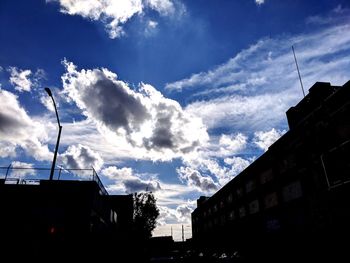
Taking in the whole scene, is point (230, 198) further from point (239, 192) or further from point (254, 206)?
point (254, 206)

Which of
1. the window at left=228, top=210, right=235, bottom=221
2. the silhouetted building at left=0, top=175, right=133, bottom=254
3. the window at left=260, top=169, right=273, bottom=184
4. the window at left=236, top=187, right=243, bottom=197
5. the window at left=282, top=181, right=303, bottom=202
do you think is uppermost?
the window at left=236, top=187, right=243, bottom=197

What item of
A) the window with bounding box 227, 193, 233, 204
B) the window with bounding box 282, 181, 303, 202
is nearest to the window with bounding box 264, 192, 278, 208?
the window with bounding box 282, 181, 303, 202

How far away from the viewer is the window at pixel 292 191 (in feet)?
84.0

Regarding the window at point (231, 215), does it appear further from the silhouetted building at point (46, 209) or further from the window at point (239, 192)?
the silhouetted building at point (46, 209)

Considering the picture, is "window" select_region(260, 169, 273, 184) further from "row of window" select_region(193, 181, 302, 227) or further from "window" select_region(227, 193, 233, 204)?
"window" select_region(227, 193, 233, 204)

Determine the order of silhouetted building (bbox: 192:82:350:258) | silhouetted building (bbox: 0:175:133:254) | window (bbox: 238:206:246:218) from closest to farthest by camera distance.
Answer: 1. silhouetted building (bbox: 0:175:133:254)
2. silhouetted building (bbox: 192:82:350:258)
3. window (bbox: 238:206:246:218)

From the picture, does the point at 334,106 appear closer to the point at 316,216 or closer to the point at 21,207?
the point at 316,216

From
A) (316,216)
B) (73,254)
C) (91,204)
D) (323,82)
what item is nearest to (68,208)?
(91,204)

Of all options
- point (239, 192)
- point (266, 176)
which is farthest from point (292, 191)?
point (239, 192)

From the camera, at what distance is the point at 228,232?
46312 millimetres

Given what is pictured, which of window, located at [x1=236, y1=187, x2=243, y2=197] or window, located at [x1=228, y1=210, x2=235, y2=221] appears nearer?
window, located at [x1=236, y1=187, x2=243, y2=197]

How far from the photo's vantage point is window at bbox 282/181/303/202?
25.6 meters

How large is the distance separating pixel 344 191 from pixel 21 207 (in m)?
22.2

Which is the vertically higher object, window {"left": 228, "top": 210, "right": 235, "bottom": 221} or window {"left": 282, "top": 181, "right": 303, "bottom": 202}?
window {"left": 228, "top": 210, "right": 235, "bottom": 221}
